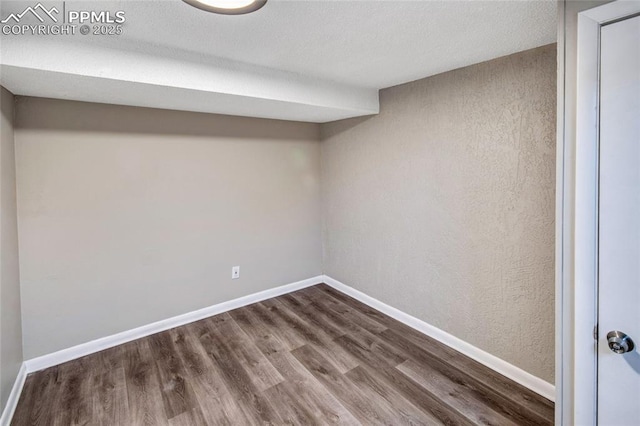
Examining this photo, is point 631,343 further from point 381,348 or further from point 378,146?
point 378,146

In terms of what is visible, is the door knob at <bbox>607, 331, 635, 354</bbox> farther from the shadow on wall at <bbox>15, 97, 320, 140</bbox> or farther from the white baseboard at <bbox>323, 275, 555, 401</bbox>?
the shadow on wall at <bbox>15, 97, 320, 140</bbox>

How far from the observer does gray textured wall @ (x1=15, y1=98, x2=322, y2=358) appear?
2.37 m

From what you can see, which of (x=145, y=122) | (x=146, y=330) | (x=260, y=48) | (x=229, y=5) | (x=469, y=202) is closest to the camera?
(x=229, y=5)

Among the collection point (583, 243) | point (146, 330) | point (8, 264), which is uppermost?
point (583, 243)

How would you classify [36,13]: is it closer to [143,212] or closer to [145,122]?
[145,122]

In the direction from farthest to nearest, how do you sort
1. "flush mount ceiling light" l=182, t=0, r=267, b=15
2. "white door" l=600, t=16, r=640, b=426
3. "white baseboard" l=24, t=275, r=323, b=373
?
"white baseboard" l=24, t=275, r=323, b=373 < "flush mount ceiling light" l=182, t=0, r=267, b=15 < "white door" l=600, t=16, r=640, b=426

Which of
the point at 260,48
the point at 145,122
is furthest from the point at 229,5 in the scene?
the point at 145,122

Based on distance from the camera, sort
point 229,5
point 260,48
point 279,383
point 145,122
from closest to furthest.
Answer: point 229,5
point 260,48
point 279,383
point 145,122

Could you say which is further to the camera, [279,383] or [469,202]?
[469,202]

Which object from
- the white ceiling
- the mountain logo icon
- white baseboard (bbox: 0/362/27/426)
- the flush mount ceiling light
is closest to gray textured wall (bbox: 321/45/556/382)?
the white ceiling

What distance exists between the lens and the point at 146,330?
2859mm

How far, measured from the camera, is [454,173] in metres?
2.46

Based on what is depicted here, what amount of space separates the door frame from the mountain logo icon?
2.27 m

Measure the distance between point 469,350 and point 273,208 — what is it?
7.52ft
